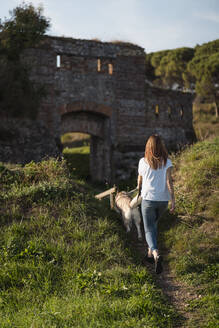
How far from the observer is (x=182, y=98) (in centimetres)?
1711

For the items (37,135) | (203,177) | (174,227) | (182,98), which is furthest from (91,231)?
(182,98)

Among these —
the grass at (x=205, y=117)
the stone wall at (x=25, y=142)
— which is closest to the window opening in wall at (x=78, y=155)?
the stone wall at (x=25, y=142)

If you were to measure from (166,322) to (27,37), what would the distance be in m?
12.3

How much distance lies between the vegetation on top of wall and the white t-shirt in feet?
28.7

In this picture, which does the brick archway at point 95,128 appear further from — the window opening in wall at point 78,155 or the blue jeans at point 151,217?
the blue jeans at point 151,217

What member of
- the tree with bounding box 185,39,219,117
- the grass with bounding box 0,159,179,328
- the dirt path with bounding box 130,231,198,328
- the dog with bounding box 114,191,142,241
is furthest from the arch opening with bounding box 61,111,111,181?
the tree with bounding box 185,39,219,117

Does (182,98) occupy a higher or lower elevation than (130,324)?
higher

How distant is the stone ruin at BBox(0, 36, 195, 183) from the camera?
13617 mm

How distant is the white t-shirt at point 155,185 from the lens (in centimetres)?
502

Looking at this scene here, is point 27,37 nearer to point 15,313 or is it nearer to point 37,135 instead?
point 37,135

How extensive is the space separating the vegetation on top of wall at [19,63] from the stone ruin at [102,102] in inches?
15.4

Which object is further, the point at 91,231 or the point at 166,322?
the point at 91,231

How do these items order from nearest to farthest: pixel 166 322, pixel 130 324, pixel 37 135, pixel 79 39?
pixel 130 324 < pixel 166 322 < pixel 37 135 < pixel 79 39

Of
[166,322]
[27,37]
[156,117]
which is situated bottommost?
[166,322]
